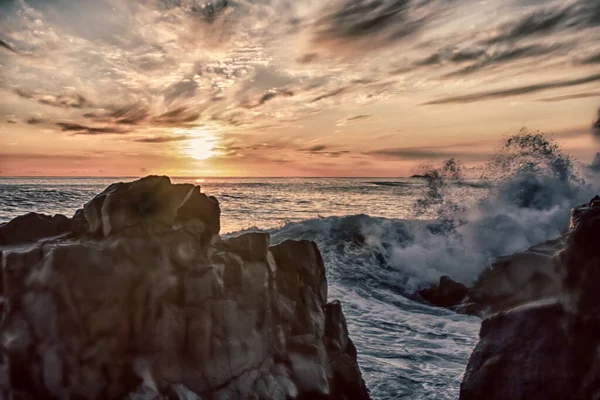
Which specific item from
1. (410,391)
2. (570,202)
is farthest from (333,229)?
(410,391)

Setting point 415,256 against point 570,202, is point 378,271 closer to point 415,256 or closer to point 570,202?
point 415,256

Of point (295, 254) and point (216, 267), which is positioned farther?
point (295, 254)

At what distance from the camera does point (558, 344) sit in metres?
3.94

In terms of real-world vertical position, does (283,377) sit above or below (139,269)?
below

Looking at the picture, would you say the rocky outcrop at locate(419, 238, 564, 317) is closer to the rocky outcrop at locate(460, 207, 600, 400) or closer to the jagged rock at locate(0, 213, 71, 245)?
the rocky outcrop at locate(460, 207, 600, 400)

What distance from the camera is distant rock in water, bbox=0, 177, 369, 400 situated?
367 cm

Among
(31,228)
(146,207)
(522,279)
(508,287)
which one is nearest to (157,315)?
(146,207)

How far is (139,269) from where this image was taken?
411cm

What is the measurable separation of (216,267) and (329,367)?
1.65 m

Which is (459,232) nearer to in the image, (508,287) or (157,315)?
(508,287)

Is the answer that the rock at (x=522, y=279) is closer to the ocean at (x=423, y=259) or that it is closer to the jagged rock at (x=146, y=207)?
the ocean at (x=423, y=259)

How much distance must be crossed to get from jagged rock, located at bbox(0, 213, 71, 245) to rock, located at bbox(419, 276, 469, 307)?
8576 millimetres

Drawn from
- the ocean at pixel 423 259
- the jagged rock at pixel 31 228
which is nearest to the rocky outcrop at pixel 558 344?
the ocean at pixel 423 259

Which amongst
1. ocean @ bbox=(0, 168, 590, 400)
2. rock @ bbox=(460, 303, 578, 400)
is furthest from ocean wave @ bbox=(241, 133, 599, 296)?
rock @ bbox=(460, 303, 578, 400)
